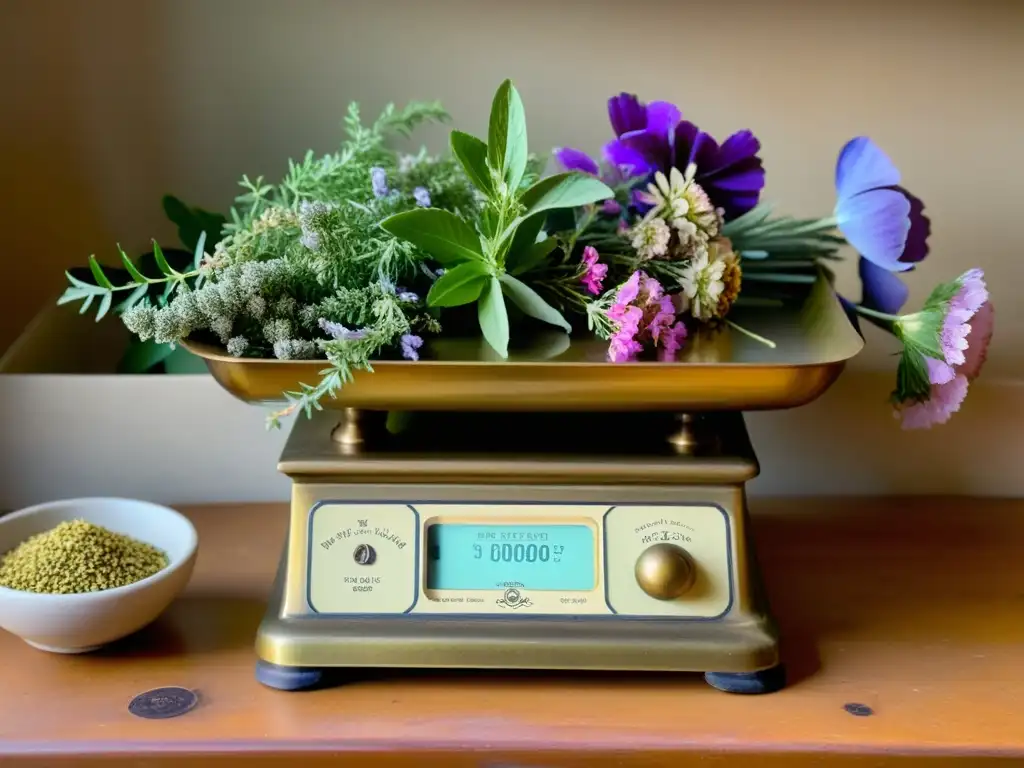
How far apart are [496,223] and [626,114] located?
0.53 feet

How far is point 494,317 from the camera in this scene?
1.95 ft

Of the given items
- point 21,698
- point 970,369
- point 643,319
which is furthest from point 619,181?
point 21,698

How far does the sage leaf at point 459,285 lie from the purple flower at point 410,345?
0.07 ft

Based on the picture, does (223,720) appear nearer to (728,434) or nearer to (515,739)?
(515,739)

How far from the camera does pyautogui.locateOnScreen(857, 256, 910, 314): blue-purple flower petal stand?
0.79 metres

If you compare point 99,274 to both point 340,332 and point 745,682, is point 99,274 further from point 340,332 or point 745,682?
point 745,682

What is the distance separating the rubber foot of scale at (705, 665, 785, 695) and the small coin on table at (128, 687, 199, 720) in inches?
12.2

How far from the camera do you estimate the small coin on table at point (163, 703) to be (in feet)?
1.98

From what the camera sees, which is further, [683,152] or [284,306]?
[683,152]

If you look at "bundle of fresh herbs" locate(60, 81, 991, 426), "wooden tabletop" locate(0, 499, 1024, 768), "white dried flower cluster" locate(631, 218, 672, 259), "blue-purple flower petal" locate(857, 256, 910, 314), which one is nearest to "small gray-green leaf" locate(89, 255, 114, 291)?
"bundle of fresh herbs" locate(60, 81, 991, 426)

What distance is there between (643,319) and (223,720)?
1.09ft

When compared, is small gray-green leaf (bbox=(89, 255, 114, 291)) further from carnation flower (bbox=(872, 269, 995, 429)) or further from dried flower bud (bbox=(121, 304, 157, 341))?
carnation flower (bbox=(872, 269, 995, 429))

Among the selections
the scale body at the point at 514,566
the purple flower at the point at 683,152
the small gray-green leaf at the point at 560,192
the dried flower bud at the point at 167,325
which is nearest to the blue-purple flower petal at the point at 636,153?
the purple flower at the point at 683,152

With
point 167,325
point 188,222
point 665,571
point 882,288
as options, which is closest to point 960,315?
point 882,288
